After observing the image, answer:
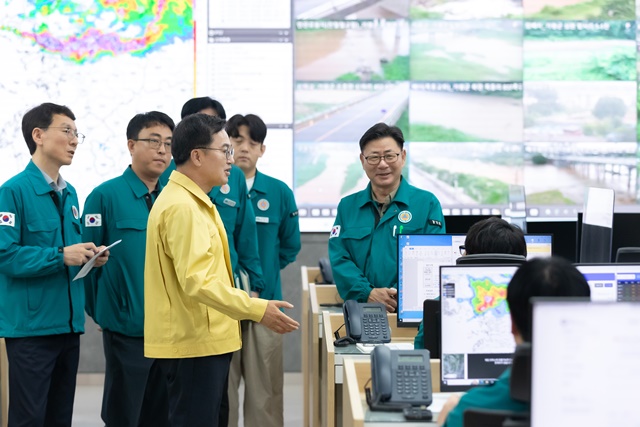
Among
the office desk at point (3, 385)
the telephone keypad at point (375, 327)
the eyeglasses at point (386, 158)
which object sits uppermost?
the eyeglasses at point (386, 158)

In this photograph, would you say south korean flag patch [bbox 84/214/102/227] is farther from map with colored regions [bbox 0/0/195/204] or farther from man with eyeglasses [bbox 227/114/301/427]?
map with colored regions [bbox 0/0/195/204]

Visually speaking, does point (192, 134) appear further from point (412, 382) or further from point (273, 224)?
point (273, 224)

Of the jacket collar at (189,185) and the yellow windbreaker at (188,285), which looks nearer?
the yellow windbreaker at (188,285)

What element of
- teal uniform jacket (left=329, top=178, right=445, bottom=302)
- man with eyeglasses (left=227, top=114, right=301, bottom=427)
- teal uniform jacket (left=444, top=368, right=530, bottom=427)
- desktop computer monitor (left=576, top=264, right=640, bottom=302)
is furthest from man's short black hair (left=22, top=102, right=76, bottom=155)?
teal uniform jacket (left=444, top=368, right=530, bottom=427)

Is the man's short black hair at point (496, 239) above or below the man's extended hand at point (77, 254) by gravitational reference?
above

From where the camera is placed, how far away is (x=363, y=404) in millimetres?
2953

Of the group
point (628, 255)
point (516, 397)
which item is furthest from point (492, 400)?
point (628, 255)

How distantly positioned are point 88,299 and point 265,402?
41.8 inches

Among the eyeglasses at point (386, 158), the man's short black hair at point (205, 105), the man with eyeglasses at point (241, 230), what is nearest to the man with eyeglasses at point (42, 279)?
the man with eyeglasses at point (241, 230)

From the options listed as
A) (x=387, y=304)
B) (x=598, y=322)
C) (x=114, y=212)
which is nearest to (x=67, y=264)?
(x=114, y=212)

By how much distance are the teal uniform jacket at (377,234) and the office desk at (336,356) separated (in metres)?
0.25

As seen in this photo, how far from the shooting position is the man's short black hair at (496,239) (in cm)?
324

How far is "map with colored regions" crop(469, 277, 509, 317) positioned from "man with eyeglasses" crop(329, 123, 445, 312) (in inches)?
56.8

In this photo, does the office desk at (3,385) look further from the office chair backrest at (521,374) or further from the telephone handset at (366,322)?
the office chair backrest at (521,374)
